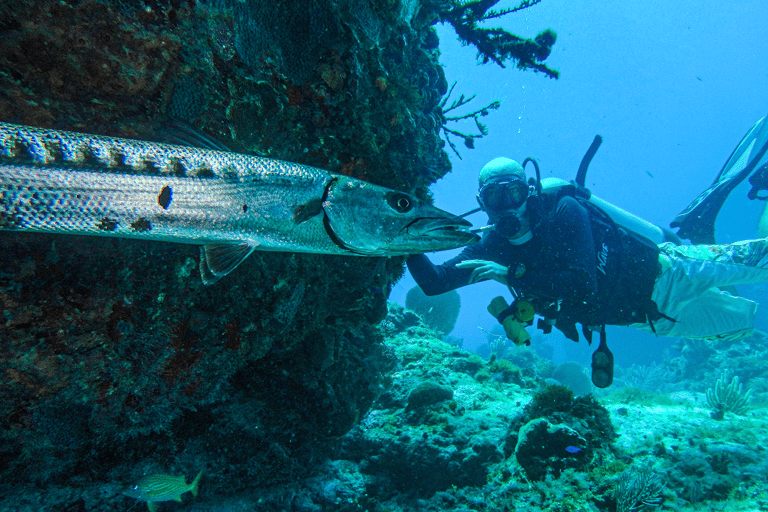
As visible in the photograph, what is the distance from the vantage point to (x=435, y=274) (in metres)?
5.38

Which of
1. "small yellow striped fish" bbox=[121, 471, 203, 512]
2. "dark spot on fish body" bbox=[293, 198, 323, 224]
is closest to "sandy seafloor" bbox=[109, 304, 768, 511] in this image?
"small yellow striped fish" bbox=[121, 471, 203, 512]

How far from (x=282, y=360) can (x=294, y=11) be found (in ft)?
11.0

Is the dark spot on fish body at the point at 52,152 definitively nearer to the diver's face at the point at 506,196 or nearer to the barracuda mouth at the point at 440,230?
the barracuda mouth at the point at 440,230

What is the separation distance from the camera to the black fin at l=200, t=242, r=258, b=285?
1.69 metres

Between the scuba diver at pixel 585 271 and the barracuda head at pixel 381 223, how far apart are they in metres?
3.40

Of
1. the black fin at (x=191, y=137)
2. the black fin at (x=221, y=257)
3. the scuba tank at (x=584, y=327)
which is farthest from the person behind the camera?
the scuba tank at (x=584, y=327)

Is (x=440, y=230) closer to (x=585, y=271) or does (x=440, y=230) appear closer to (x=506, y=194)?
(x=585, y=271)

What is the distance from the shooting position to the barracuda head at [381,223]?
5.62 ft

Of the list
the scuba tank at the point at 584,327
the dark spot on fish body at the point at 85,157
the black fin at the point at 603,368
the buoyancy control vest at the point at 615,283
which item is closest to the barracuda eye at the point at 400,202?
the dark spot on fish body at the point at 85,157

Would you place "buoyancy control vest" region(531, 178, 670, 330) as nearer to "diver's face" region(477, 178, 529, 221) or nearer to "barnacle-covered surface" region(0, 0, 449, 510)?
"diver's face" region(477, 178, 529, 221)

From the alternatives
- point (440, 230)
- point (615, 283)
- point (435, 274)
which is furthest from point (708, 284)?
point (440, 230)

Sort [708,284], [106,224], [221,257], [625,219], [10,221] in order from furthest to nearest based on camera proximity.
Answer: [625,219], [708,284], [221,257], [106,224], [10,221]

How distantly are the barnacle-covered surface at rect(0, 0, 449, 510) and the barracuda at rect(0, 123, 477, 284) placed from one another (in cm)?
78

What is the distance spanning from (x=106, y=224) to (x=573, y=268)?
→ 5.93m
